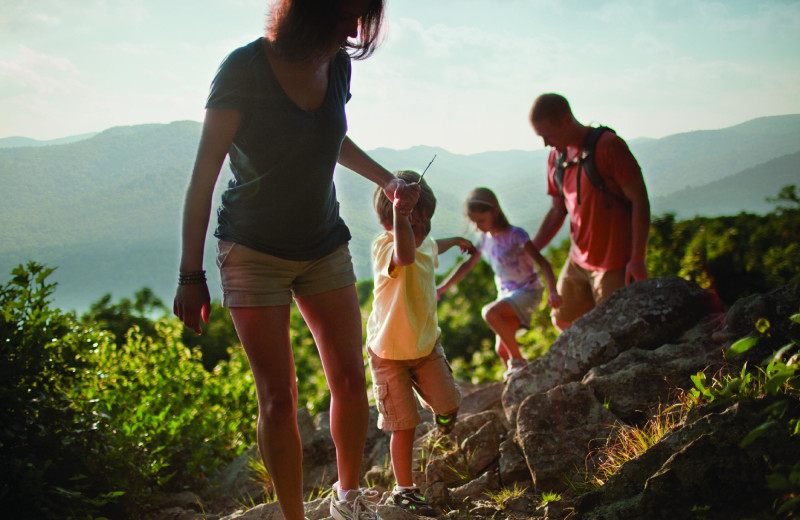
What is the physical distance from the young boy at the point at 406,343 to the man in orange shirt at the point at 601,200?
1.43m

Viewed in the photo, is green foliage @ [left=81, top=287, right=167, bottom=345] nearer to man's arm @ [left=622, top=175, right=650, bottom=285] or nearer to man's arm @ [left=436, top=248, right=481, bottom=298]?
man's arm @ [left=436, top=248, right=481, bottom=298]

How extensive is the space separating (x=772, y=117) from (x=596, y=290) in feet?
12.5

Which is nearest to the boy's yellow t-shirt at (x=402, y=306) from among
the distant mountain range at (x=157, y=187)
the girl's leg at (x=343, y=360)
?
the girl's leg at (x=343, y=360)

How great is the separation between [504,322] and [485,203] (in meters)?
0.87

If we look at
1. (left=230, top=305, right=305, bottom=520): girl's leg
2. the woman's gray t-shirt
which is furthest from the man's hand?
(left=230, top=305, right=305, bottom=520): girl's leg

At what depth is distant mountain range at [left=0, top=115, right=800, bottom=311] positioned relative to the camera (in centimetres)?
559

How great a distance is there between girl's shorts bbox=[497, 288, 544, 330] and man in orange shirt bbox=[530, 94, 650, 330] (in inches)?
15.5

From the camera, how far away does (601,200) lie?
438 centimetres

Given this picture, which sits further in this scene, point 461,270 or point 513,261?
point 513,261

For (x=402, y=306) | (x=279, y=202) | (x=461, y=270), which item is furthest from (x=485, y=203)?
(x=279, y=202)

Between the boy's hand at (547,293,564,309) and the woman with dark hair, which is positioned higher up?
the woman with dark hair

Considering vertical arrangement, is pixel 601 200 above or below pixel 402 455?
above

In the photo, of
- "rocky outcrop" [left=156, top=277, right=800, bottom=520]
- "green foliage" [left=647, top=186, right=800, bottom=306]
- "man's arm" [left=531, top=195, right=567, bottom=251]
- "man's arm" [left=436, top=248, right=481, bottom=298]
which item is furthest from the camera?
"man's arm" [left=531, top=195, right=567, bottom=251]

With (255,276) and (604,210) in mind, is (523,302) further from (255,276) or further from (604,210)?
(255,276)
